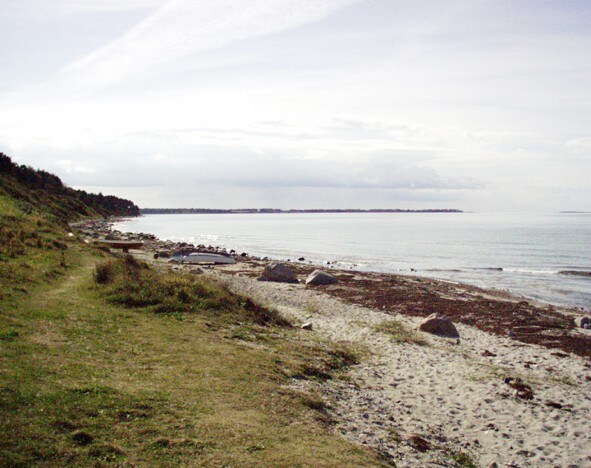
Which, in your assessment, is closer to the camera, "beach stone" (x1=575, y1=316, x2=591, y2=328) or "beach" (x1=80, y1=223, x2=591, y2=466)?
"beach" (x1=80, y1=223, x2=591, y2=466)

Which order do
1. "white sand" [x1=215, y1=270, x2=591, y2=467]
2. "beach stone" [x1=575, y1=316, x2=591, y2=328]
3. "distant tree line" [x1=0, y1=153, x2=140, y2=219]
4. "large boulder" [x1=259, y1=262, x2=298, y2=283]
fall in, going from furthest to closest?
"distant tree line" [x1=0, y1=153, x2=140, y2=219] < "large boulder" [x1=259, y1=262, x2=298, y2=283] < "beach stone" [x1=575, y1=316, x2=591, y2=328] < "white sand" [x1=215, y1=270, x2=591, y2=467]

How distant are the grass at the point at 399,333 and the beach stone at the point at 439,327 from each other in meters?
0.75

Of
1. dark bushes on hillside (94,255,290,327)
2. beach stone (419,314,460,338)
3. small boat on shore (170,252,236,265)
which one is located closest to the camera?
dark bushes on hillside (94,255,290,327)

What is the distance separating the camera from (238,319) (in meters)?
18.8

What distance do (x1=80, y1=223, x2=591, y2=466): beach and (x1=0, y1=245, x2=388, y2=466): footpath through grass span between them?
1.22 metres

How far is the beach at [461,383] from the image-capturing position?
1047cm

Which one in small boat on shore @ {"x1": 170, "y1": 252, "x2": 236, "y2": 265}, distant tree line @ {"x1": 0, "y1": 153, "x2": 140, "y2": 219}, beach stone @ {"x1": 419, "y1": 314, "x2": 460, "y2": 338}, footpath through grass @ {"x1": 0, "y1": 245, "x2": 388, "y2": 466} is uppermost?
distant tree line @ {"x1": 0, "y1": 153, "x2": 140, "y2": 219}

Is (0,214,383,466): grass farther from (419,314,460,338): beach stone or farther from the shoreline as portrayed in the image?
the shoreline

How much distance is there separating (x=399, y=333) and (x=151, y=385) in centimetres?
1332

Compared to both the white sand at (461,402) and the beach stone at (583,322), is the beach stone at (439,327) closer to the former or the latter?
the white sand at (461,402)

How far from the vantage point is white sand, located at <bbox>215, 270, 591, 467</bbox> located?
1033 cm

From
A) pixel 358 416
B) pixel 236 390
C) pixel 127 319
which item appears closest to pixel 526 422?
pixel 358 416

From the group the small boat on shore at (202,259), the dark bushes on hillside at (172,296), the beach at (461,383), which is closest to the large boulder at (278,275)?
the beach at (461,383)

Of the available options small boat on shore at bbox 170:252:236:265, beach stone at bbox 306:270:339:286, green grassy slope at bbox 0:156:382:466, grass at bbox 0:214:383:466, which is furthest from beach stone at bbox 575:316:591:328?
small boat on shore at bbox 170:252:236:265
